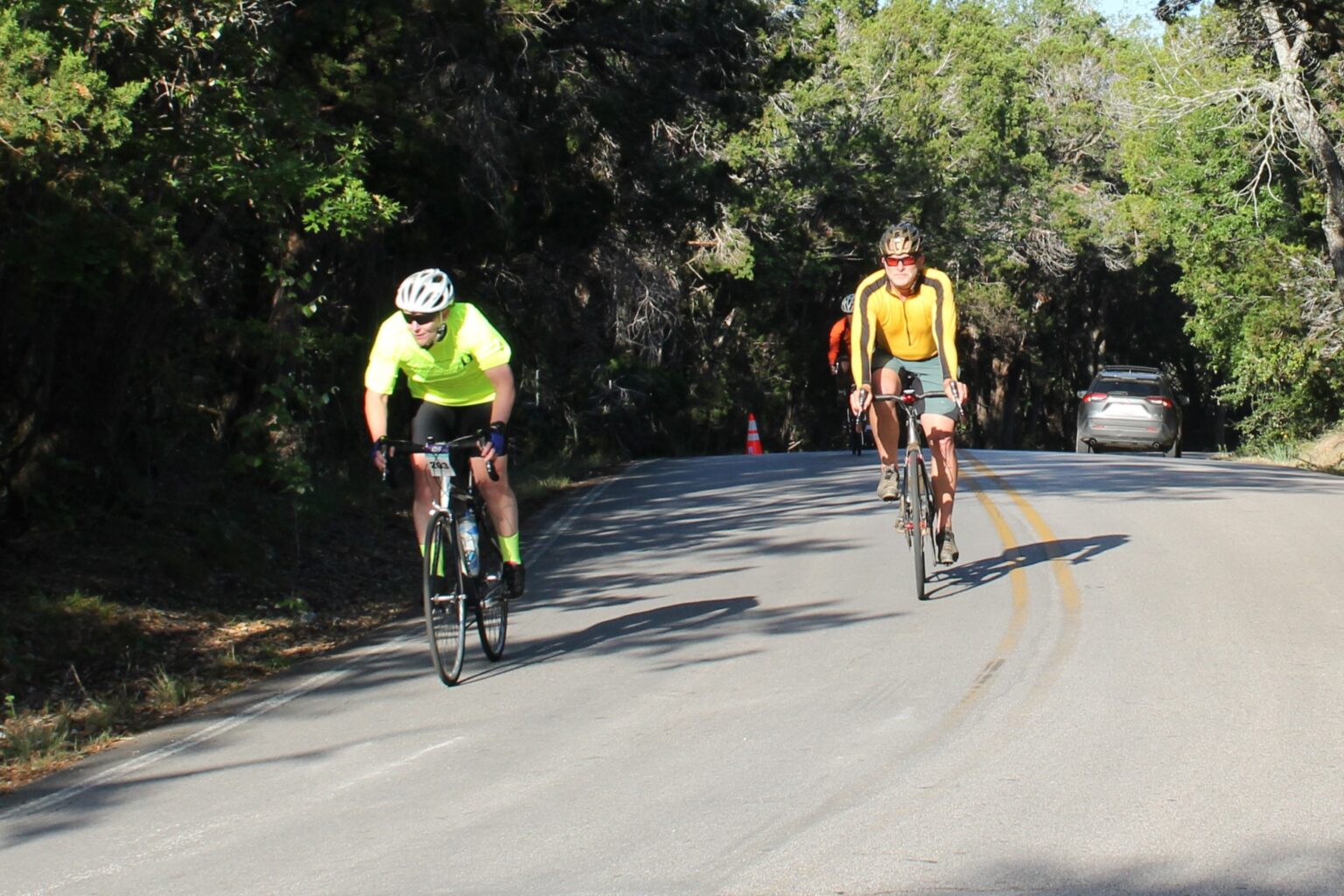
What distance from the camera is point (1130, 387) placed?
30.1 m

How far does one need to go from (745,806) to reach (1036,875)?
49.2 inches

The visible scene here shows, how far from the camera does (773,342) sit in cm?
4353

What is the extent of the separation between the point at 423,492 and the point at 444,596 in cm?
61

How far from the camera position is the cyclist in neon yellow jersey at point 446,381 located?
851 centimetres

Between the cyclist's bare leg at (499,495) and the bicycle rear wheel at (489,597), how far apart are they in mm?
73

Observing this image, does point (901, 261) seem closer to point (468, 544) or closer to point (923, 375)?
point (923, 375)

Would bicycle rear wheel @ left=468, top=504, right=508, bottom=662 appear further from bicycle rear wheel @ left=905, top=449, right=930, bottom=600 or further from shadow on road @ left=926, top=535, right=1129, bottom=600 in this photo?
shadow on road @ left=926, top=535, right=1129, bottom=600

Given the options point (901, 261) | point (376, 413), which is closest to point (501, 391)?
point (376, 413)

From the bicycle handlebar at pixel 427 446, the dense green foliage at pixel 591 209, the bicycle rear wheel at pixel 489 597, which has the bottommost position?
the bicycle rear wheel at pixel 489 597

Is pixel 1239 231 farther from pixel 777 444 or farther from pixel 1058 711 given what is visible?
pixel 1058 711

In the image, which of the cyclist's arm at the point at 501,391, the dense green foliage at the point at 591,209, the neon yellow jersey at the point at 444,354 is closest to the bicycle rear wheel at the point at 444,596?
the cyclist's arm at the point at 501,391

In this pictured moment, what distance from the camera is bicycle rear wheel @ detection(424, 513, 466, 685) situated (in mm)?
8656

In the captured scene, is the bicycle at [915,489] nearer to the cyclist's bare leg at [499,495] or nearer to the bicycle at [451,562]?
the cyclist's bare leg at [499,495]

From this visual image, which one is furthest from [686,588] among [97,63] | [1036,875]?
[1036,875]
